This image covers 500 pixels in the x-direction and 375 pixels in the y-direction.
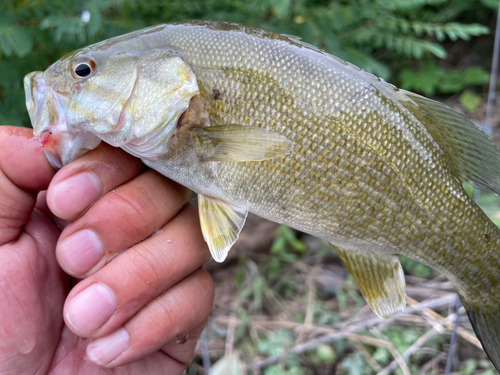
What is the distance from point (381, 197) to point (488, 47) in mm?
4480

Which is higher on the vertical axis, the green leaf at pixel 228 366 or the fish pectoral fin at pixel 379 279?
the fish pectoral fin at pixel 379 279

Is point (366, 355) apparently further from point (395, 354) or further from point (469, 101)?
point (469, 101)

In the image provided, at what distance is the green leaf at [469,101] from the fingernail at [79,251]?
392 cm

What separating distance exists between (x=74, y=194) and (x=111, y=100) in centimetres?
26

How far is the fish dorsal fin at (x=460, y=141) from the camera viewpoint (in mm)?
1060

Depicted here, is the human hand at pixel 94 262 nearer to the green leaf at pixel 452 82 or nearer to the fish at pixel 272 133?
the fish at pixel 272 133

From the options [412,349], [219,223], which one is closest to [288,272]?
[412,349]

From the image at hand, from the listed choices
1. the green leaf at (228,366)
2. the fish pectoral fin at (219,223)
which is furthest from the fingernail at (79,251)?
the green leaf at (228,366)

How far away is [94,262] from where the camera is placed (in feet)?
3.30

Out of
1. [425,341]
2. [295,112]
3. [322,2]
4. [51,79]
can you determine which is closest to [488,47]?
[322,2]

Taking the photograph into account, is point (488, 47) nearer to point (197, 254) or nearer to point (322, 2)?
point (322, 2)

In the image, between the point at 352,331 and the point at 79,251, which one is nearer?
the point at 79,251

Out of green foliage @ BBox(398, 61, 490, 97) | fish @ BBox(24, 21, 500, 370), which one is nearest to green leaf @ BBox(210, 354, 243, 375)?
fish @ BBox(24, 21, 500, 370)

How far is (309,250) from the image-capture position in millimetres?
2934
